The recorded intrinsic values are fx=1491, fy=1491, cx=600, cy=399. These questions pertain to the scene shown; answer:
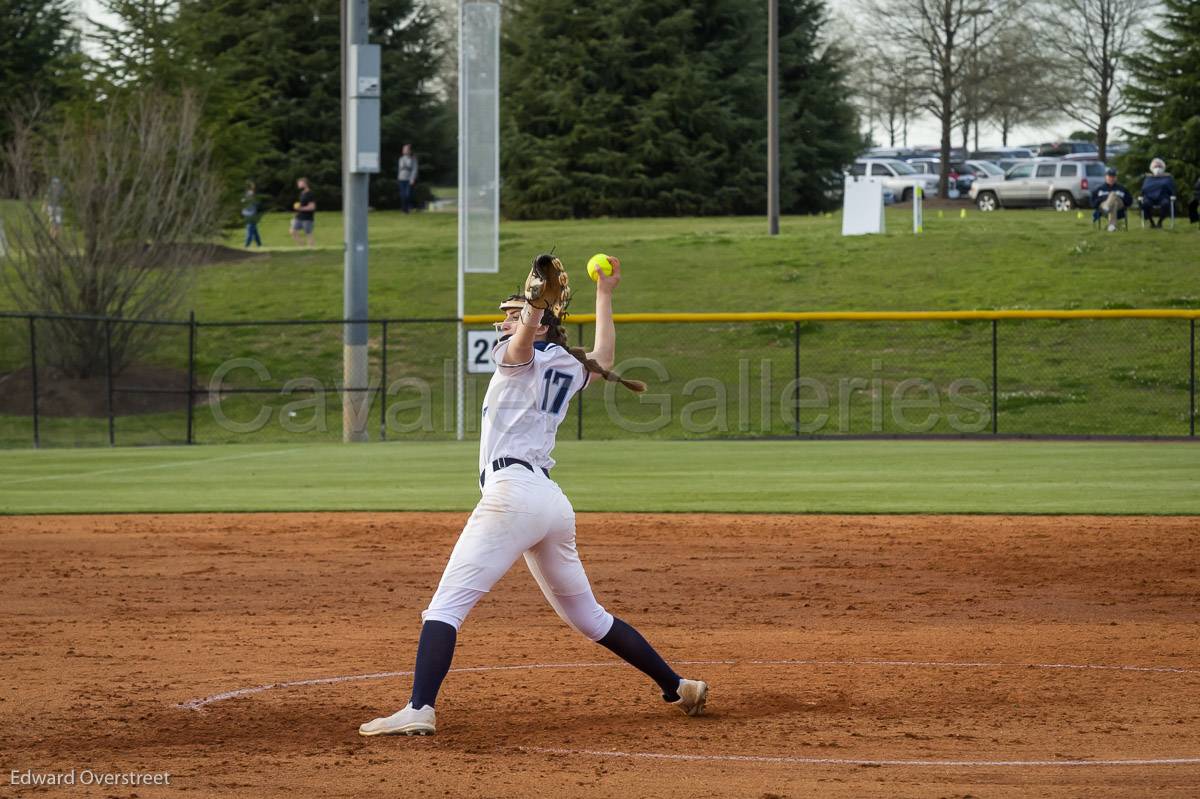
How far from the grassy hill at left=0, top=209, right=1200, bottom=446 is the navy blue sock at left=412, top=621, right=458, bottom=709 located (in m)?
19.4

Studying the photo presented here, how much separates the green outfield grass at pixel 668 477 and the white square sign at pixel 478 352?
127cm

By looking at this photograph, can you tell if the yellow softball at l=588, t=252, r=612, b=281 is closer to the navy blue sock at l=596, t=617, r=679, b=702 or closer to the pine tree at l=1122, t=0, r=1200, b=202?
the navy blue sock at l=596, t=617, r=679, b=702

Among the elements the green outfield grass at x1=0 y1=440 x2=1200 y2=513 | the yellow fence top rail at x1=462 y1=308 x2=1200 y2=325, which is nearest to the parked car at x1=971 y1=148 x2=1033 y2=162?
the yellow fence top rail at x1=462 y1=308 x2=1200 y2=325

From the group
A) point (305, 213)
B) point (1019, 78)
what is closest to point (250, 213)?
point (305, 213)

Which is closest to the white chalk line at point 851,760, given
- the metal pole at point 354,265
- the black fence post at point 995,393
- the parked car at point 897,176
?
the black fence post at point 995,393

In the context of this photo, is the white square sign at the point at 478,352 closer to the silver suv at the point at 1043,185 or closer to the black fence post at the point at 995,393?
the black fence post at the point at 995,393

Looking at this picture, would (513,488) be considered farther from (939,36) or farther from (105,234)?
(939,36)

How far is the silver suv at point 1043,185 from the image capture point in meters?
49.3

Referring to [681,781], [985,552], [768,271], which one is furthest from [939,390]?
[681,781]

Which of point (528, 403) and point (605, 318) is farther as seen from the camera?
point (605, 318)

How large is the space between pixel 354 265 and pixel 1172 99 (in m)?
28.8

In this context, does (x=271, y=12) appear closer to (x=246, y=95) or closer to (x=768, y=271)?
(x=246, y=95)

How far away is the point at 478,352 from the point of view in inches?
896

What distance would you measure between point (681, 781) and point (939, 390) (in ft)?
73.8
